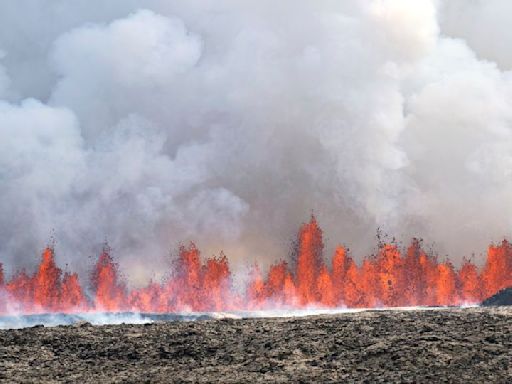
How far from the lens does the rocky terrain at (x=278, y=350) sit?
2153 cm

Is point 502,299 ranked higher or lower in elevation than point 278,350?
higher

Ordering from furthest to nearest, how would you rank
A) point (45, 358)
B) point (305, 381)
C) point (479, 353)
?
1. point (45, 358)
2. point (479, 353)
3. point (305, 381)

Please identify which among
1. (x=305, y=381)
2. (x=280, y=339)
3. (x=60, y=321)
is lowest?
(x=305, y=381)

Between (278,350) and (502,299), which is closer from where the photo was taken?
(278,350)

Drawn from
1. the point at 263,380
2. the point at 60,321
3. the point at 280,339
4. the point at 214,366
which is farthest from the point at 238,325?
the point at 60,321

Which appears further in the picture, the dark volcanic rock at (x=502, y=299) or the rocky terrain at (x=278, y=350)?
the dark volcanic rock at (x=502, y=299)

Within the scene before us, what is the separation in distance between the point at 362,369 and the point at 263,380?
3.37 meters

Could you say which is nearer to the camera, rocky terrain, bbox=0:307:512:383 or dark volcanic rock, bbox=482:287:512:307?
rocky terrain, bbox=0:307:512:383

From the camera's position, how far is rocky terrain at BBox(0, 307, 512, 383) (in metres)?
21.5

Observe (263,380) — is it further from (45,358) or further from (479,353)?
(45,358)

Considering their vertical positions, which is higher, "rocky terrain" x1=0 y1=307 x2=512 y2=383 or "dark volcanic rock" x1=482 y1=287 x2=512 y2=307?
"dark volcanic rock" x1=482 y1=287 x2=512 y2=307

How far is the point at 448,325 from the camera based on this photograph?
2623 centimetres

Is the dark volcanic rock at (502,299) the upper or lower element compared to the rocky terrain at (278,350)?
upper

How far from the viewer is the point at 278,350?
2441cm
